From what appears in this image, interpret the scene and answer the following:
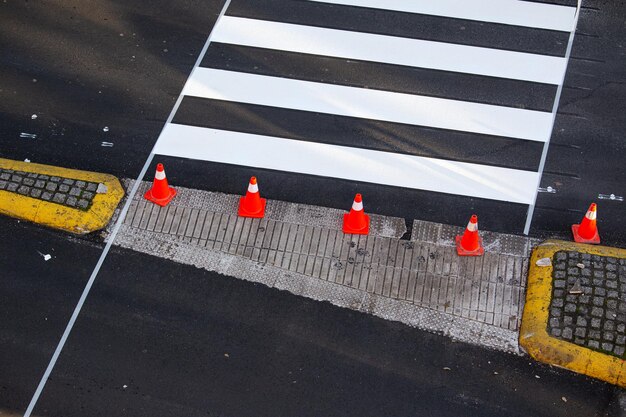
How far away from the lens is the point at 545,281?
8.52m

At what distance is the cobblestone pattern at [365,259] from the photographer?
8570 millimetres

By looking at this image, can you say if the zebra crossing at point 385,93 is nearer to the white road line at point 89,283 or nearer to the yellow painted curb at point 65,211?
the white road line at point 89,283

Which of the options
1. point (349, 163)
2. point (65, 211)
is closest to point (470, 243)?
point (349, 163)

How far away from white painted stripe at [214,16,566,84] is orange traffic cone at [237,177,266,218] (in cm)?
279

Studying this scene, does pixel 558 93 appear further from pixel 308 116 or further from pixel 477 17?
pixel 308 116

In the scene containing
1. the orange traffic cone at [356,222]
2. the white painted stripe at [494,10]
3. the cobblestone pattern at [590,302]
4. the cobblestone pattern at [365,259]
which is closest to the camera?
the cobblestone pattern at [590,302]

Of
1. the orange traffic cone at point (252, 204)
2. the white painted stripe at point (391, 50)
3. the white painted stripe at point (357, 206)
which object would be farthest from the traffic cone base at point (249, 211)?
the white painted stripe at point (391, 50)

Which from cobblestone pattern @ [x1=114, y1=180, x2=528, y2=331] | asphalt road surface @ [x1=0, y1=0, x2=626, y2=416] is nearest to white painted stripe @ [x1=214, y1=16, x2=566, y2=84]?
asphalt road surface @ [x1=0, y1=0, x2=626, y2=416]

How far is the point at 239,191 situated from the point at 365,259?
1.81 m

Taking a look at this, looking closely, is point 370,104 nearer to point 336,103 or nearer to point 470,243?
point 336,103

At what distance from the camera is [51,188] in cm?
930

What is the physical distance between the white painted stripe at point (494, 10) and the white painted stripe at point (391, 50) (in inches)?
24.3

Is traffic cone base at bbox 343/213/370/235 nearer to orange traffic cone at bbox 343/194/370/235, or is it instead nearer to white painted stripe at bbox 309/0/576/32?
orange traffic cone at bbox 343/194/370/235

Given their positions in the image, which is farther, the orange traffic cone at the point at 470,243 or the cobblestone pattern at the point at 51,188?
the cobblestone pattern at the point at 51,188
